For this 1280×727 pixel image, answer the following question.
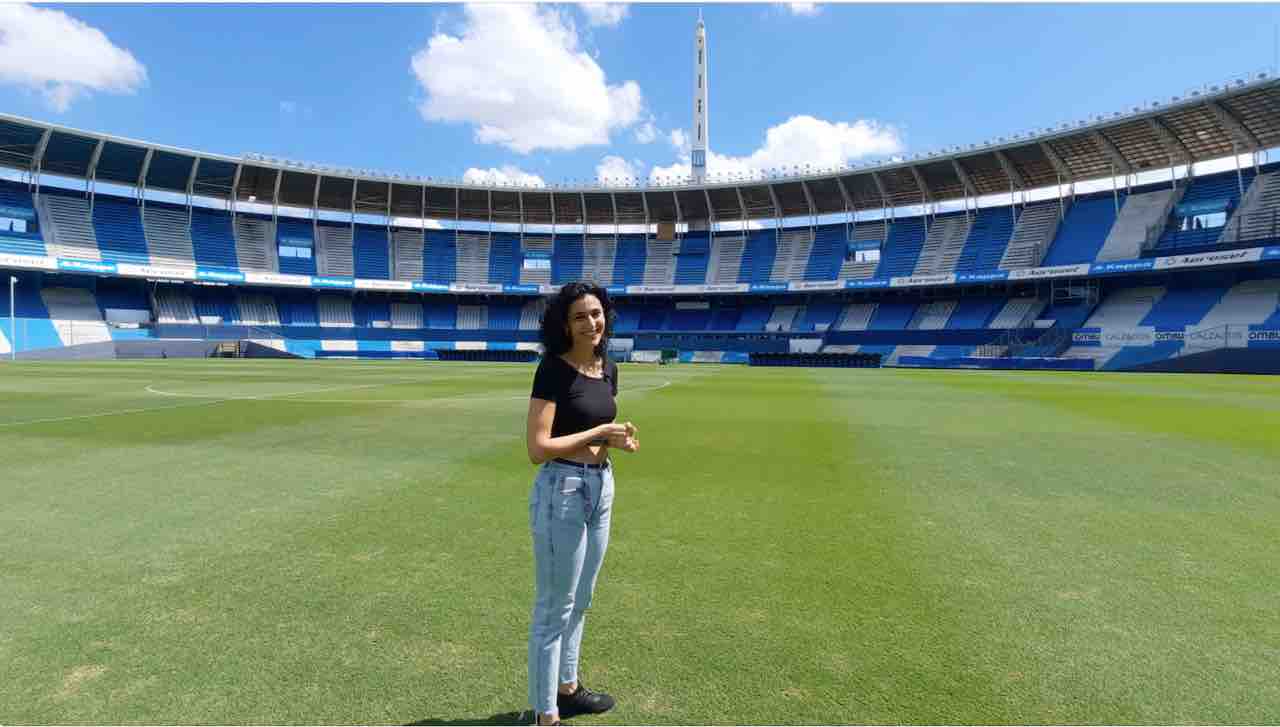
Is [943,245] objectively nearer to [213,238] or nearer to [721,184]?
[721,184]

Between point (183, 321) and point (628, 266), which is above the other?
point (628, 266)

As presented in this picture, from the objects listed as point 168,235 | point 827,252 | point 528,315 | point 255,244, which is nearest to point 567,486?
point 827,252

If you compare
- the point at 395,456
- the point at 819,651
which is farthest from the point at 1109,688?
the point at 395,456

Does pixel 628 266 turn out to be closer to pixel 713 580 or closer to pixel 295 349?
pixel 295 349

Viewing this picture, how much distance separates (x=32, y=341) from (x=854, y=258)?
74.8 metres

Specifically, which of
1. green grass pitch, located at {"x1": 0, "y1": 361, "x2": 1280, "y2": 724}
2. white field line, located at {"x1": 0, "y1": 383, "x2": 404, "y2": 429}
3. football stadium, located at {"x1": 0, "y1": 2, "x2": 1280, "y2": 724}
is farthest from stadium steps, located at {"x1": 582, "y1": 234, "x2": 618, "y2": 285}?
green grass pitch, located at {"x1": 0, "y1": 361, "x2": 1280, "y2": 724}

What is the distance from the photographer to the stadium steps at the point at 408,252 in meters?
72.3

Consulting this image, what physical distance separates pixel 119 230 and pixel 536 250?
1584 inches

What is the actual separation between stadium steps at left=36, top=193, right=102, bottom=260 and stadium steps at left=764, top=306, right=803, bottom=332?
63.7 metres

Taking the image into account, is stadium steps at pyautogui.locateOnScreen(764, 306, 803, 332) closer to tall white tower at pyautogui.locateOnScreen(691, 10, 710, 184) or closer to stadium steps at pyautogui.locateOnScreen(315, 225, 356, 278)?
tall white tower at pyautogui.locateOnScreen(691, 10, 710, 184)

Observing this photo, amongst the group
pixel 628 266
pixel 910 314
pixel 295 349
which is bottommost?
pixel 295 349

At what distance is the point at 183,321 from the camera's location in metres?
61.9

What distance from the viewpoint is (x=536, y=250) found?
253ft

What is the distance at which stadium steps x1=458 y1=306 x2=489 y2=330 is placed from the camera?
73.7 meters
